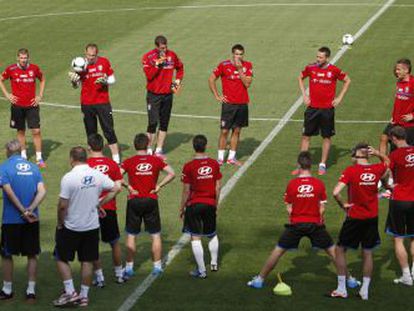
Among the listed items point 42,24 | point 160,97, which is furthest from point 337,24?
point 160,97

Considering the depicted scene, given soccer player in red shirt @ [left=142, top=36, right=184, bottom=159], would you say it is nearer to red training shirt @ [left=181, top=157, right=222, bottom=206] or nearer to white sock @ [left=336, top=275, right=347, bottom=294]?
red training shirt @ [left=181, top=157, right=222, bottom=206]

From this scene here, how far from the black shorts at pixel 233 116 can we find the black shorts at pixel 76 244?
7650 millimetres

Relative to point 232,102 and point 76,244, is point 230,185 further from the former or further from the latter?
point 76,244

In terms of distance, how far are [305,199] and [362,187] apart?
0.85 meters

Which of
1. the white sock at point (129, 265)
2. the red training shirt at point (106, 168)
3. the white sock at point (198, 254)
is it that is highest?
the red training shirt at point (106, 168)

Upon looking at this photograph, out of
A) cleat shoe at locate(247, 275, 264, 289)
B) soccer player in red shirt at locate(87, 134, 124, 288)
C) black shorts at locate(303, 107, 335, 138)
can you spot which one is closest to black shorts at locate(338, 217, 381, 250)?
cleat shoe at locate(247, 275, 264, 289)

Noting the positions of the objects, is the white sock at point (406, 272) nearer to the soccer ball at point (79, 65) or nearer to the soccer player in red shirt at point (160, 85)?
the soccer player in red shirt at point (160, 85)

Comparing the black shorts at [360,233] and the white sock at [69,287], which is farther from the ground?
the black shorts at [360,233]

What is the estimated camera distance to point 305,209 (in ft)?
47.3

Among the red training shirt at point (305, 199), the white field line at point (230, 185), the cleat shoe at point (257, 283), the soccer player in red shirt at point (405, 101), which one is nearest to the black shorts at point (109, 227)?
the white field line at point (230, 185)

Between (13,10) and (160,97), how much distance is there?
1860cm

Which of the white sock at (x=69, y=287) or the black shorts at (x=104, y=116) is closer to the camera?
the white sock at (x=69, y=287)

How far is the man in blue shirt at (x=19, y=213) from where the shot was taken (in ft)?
47.1

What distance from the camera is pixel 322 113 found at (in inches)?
817
